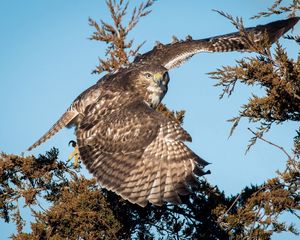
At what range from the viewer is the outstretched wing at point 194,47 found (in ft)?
30.8

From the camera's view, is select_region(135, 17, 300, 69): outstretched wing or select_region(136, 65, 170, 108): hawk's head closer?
select_region(136, 65, 170, 108): hawk's head

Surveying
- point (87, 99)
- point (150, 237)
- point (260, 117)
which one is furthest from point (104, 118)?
point (260, 117)

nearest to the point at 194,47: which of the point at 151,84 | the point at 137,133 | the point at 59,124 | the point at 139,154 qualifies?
the point at 151,84

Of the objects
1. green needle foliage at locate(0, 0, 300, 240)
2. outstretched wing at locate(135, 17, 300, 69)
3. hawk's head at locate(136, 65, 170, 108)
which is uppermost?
outstretched wing at locate(135, 17, 300, 69)

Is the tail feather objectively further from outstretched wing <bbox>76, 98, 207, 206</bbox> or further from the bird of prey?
outstretched wing <bbox>76, 98, 207, 206</bbox>

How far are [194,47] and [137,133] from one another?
112 inches

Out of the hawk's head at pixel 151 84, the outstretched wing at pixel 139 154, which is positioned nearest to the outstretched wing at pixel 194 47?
the hawk's head at pixel 151 84

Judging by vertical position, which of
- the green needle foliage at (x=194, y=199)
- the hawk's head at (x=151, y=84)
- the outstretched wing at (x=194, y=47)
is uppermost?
the outstretched wing at (x=194, y=47)

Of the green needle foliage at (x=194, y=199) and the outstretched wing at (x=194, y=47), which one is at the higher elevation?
the outstretched wing at (x=194, y=47)

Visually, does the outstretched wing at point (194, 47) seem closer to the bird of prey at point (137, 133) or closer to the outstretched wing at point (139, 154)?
the bird of prey at point (137, 133)

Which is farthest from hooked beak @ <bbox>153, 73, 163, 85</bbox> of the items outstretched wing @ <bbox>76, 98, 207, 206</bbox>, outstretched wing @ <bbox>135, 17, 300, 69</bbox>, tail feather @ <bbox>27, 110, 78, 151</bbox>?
tail feather @ <bbox>27, 110, 78, 151</bbox>

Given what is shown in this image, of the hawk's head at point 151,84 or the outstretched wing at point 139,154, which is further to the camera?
the hawk's head at point 151,84

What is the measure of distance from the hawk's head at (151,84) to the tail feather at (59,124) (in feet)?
3.52

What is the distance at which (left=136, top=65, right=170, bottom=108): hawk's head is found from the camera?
836cm
